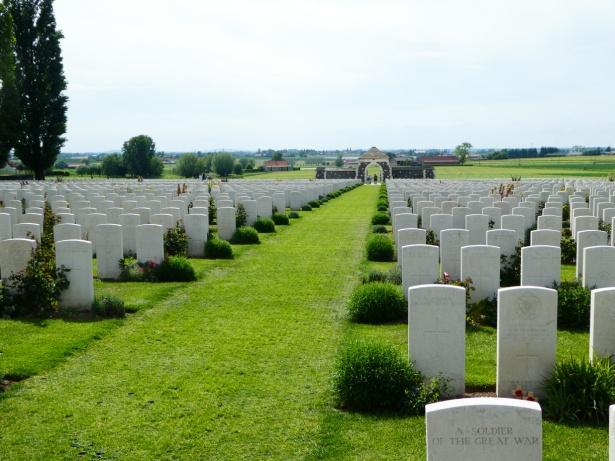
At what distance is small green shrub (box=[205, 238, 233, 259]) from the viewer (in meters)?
17.5

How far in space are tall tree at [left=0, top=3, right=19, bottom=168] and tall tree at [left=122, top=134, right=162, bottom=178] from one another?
3693cm

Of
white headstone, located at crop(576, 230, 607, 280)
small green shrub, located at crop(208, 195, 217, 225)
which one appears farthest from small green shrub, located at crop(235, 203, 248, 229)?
white headstone, located at crop(576, 230, 607, 280)

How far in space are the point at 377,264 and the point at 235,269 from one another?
3.30m

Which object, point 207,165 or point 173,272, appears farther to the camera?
point 207,165

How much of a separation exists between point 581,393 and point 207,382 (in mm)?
3951

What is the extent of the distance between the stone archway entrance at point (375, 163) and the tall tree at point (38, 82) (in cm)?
3822

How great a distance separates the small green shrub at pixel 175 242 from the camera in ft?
55.3

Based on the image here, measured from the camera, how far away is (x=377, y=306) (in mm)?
10945

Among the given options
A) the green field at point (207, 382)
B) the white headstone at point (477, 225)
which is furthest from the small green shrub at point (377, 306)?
the white headstone at point (477, 225)

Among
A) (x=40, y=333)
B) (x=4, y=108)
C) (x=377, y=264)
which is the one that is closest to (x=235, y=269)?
(x=377, y=264)

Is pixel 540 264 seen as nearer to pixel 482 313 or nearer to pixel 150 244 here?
pixel 482 313

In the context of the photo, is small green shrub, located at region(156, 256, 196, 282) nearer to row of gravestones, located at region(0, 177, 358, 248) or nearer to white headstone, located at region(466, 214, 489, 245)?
row of gravestones, located at region(0, 177, 358, 248)

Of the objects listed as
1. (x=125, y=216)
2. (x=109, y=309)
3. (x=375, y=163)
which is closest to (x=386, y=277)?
(x=109, y=309)

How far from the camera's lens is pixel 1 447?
636cm
